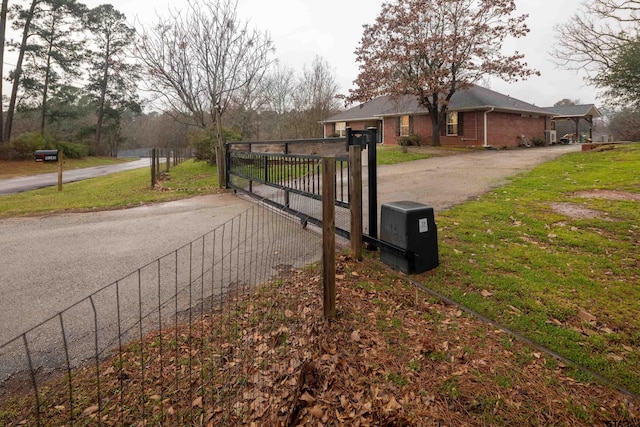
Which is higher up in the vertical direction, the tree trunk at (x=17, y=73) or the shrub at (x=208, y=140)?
the tree trunk at (x=17, y=73)

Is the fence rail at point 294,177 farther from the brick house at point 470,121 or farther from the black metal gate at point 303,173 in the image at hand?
the brick house at point 470,121

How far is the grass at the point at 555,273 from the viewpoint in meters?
2.71

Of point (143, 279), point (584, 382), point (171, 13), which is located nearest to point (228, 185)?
point (143, 279)

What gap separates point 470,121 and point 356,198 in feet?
67.6

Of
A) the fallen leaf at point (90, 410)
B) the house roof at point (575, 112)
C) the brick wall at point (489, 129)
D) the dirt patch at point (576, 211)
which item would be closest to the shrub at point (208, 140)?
the dirt patch at point (576, 211)

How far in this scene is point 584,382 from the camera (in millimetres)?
Answer: 2303

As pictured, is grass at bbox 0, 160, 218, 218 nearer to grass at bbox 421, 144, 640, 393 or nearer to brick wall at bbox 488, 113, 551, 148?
grass at bbox 421, 144, 640, 393

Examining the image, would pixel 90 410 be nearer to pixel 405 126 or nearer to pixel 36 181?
pixel 36 181

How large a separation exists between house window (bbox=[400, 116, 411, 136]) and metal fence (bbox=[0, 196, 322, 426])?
2232 cm

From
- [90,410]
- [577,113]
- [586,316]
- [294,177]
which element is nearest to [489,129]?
[577,113]

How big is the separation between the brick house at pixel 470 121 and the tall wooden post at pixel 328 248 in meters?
18.5

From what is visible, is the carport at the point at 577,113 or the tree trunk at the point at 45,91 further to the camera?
the tree trunk at the point at 45,91

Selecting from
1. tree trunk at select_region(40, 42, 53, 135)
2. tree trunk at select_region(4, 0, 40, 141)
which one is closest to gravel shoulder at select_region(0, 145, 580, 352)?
tree trunk at select_region(4, 0, 40, 141)

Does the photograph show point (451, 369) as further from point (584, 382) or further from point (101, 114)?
point (101, 114)
